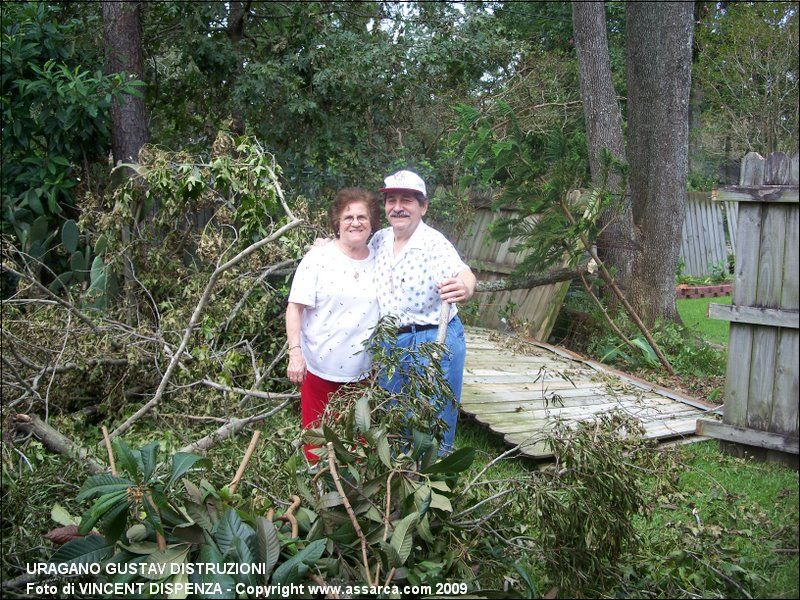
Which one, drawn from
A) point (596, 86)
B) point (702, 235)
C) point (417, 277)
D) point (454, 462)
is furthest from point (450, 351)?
point (596, 86)

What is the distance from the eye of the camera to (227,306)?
5910mm

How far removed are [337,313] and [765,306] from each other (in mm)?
2399

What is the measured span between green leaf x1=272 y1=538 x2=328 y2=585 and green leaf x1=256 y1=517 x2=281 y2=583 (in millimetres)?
46

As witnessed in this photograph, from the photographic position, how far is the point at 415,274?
4.03 m

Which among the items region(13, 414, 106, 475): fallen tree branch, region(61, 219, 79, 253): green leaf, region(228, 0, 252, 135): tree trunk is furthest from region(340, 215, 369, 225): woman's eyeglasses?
region(228, 0, 252, 135): tree trunk

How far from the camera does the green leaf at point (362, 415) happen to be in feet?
10.3

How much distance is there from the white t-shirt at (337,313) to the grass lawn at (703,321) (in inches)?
60.7

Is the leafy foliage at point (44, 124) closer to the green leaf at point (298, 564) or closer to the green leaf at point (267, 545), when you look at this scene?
the green leaf at point (267, 545)

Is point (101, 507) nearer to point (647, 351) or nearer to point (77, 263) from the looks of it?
point (647, 351)

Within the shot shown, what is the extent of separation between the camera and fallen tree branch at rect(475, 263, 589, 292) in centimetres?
758

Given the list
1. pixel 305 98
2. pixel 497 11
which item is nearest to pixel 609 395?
pixel 305 98

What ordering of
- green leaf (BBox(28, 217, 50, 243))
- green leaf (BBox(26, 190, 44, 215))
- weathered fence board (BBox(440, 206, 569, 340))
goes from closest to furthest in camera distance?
1. green leaf (BBox(28, 217, 50, 243))
2. green leaf (BBox(26, 190, 44, 215))
3. weathered fence board (BBox(440, 206, 569, 340))

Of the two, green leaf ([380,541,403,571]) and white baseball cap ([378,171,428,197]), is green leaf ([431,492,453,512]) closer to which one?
green leaf ([380,541,403,571])

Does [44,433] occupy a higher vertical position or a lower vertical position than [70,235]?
lower
